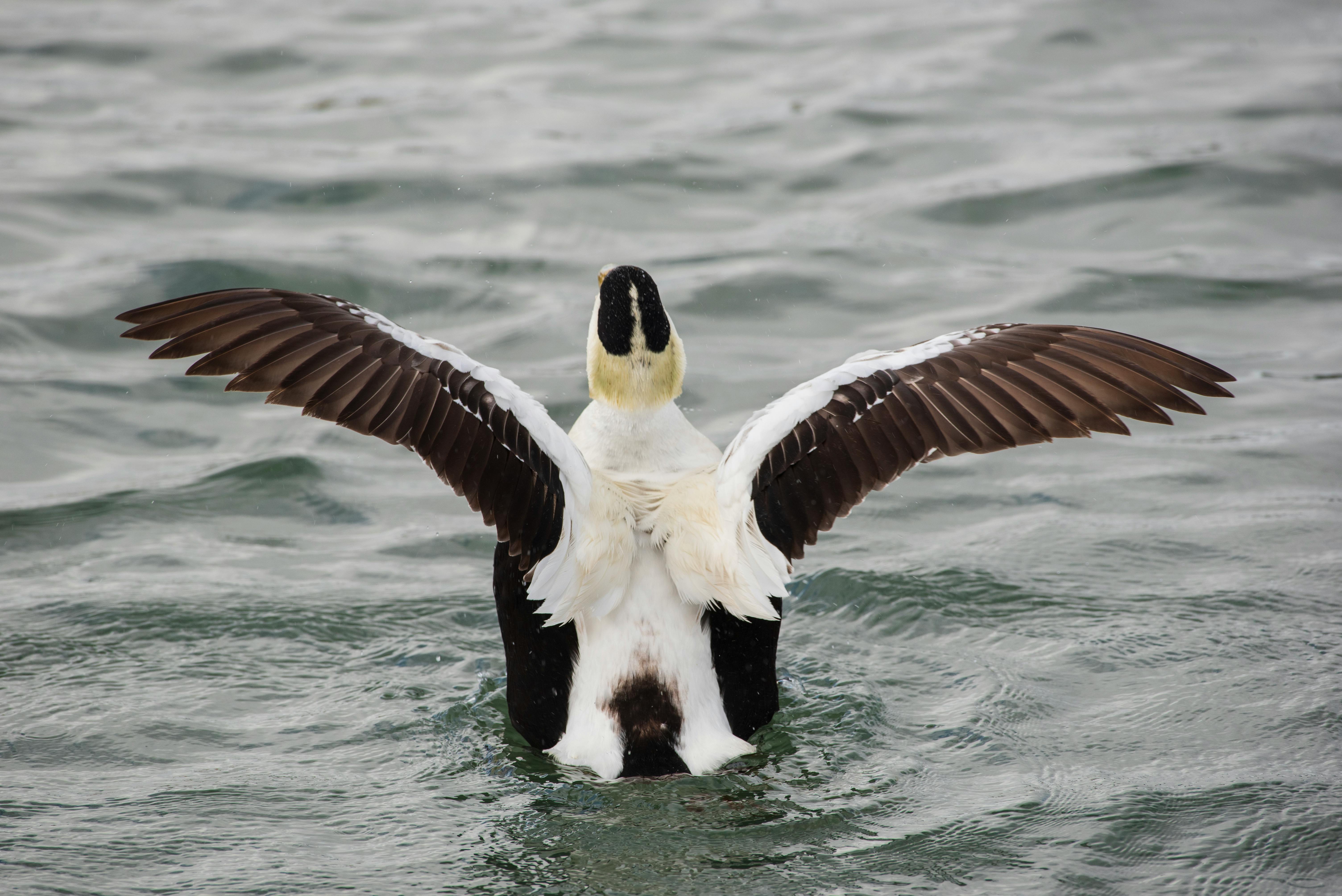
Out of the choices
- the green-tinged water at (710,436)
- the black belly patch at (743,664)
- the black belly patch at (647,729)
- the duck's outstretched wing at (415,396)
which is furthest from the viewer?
the black belly patch at (743,664)

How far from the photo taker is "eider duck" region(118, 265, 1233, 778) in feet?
12.8

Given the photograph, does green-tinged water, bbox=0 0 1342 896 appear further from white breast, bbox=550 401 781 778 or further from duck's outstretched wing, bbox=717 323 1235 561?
duck's outstretched wing, bbox=717 323 1235 561

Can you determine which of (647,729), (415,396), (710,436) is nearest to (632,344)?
(415,396)

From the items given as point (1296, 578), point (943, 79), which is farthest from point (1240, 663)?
point (943, 79)

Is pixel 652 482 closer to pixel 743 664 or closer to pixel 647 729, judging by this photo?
pixel 743 664

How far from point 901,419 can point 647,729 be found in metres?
1.21

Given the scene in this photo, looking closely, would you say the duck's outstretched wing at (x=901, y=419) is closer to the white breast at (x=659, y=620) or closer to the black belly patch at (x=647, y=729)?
the white breast at (x=659, y=620)

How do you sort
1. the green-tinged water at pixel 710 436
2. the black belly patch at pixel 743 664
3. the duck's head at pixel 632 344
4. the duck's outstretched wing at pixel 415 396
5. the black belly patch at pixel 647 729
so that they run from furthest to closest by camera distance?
1. the duck's head at pixel 632 344
2. the black belly patch at pixel 743 664
3. the black belly patch at pixel 647 729
4. the green-tinged water at pixel 710 436
5. the duck's outstretched wing at pixel 415 396

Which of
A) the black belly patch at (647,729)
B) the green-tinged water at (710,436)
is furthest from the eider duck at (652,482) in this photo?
the green-tinged water at (710,436)

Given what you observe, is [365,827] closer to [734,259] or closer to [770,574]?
[770,574]

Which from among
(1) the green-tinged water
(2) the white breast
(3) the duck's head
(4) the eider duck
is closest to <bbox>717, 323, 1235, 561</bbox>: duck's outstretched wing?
(4) the eider duck

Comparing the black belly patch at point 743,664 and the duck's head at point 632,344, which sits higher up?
the duck's head at point 632,344

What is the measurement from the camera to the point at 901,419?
13.4ft

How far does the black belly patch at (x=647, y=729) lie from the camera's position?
4.12 metres
